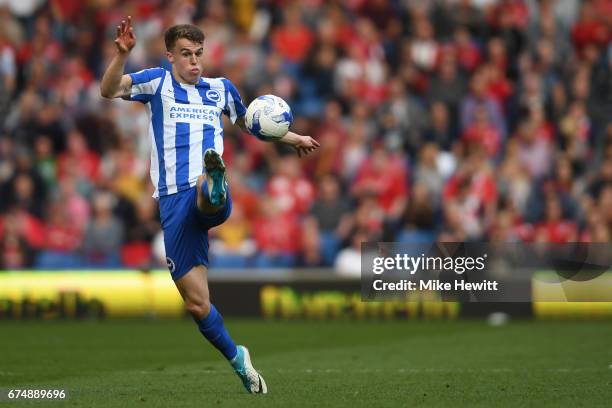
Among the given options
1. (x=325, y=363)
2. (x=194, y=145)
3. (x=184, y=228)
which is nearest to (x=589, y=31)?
(x=325, y=363)

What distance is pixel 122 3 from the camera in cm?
2200

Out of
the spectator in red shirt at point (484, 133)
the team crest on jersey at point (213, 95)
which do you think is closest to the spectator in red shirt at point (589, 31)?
the spectator in red shirt at point (484, 133)

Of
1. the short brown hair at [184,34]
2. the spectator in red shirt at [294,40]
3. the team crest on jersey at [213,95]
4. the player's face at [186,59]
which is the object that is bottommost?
the team crest on jersey at [213,95]

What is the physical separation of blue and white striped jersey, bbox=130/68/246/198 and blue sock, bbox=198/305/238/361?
0.89m

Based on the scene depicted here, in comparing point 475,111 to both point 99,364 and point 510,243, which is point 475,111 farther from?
point 99,364

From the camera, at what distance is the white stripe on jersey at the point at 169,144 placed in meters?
8.66

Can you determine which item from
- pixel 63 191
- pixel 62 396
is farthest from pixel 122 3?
pixel 62 396

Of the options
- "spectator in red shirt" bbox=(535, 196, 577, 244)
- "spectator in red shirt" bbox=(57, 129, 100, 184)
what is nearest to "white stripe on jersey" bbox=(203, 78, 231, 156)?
"spectator in red shirt" bbox=(535, 196, 577, 244)

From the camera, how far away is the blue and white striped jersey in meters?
8.67

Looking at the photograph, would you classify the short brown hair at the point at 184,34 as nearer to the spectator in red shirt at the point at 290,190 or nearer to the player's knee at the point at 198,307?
the player's knee at the point at 198,307

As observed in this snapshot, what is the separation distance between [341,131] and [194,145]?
10.6 metres

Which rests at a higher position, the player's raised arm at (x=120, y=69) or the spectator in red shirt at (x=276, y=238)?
the player's raised arm at (x=120, y=69)

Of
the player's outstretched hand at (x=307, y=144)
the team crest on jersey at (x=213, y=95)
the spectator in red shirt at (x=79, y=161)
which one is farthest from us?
the spectator in red shirt at (x=79, y=161)

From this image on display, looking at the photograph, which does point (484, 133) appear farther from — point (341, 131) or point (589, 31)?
point (589, 31)
